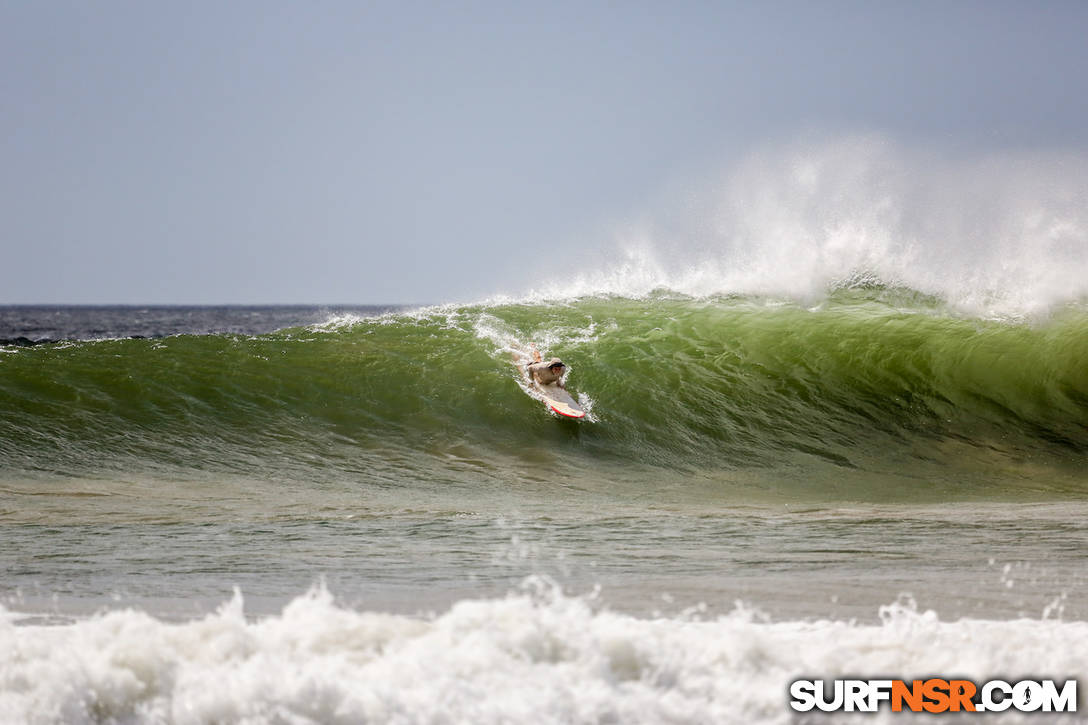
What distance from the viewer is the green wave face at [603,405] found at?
9.59m

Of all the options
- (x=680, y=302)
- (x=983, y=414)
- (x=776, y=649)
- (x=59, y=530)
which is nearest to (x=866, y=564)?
(x=776, y=649)

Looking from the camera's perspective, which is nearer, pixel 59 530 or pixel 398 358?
pixel 59 530

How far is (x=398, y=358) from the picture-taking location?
12.5m

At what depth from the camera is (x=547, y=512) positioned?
7.67 meters

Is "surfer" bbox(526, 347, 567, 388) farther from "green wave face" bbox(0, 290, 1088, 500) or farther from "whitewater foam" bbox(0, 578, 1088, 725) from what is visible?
"whitewater foam" bbox(0, 578, 1088, 725)

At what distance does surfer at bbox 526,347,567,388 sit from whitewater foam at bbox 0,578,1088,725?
7.80 meters

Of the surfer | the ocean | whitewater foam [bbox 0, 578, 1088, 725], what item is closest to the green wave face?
the ocean

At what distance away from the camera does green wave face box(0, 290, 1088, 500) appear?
9594mm

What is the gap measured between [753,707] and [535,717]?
27.7 inches

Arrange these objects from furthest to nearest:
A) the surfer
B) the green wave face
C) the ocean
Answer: the surfer → the green wave face → the ocean

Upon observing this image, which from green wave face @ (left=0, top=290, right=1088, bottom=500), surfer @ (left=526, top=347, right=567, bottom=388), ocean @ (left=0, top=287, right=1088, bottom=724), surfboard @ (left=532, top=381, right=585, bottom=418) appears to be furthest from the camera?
surfer @ (left=526, top=347, right=567, bottom=388)

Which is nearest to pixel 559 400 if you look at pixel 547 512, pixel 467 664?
pixel 547 512

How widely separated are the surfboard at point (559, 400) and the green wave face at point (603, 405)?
128mm

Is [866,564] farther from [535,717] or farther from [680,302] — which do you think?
[680,302]
